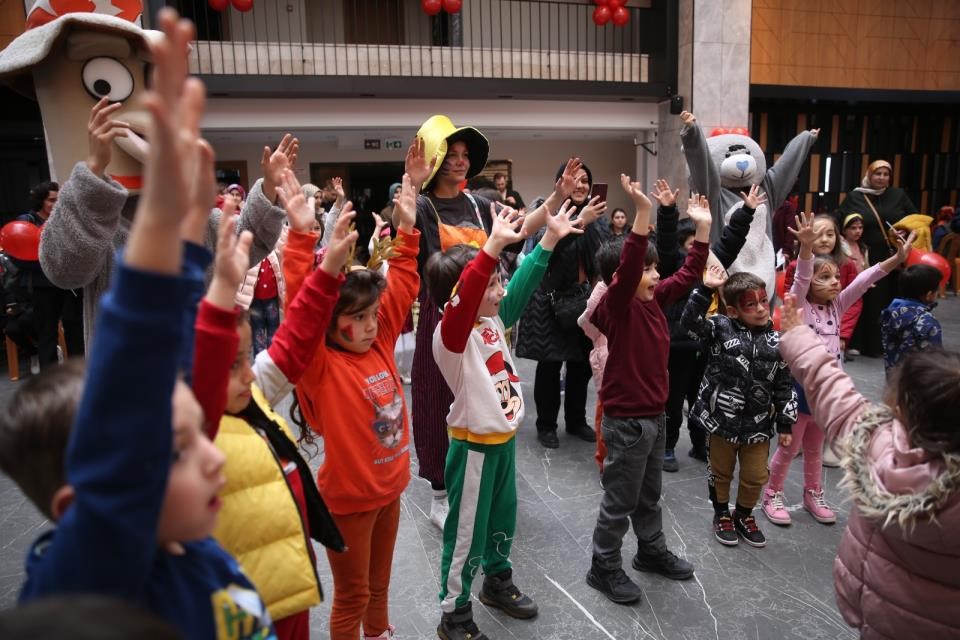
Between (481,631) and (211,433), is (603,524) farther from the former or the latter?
(211,433)

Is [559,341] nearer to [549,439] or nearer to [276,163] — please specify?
[549,439]

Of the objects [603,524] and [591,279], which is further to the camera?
[591,279]

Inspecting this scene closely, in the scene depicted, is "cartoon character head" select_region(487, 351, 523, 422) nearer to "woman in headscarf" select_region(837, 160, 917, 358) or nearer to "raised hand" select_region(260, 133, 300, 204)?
"raised hand" select_region(260, 133, 300, 204)

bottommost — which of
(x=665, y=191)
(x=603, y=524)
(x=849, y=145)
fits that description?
(x=603, y=524)

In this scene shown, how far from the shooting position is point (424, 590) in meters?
2.38

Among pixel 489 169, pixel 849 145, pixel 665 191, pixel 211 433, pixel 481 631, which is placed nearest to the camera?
pixel 211 433

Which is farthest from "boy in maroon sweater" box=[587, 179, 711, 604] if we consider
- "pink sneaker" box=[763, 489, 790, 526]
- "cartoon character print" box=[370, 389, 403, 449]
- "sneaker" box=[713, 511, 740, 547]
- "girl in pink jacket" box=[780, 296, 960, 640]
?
"cartoon character print" box=[370, 389, 403, 449]

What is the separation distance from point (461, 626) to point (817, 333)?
210cm

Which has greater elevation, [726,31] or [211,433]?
[726,31]

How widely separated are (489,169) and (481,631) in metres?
9.56

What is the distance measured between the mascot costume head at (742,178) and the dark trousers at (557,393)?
107 centimetres

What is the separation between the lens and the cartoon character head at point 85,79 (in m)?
1.99

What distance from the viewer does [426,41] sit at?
412 inches

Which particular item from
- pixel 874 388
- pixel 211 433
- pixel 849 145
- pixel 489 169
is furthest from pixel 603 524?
pixel 849 145
